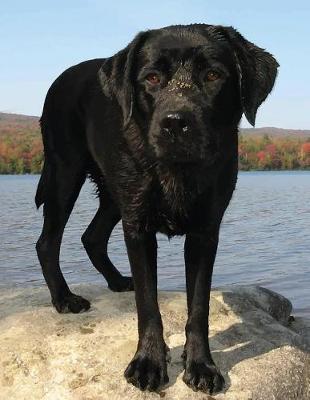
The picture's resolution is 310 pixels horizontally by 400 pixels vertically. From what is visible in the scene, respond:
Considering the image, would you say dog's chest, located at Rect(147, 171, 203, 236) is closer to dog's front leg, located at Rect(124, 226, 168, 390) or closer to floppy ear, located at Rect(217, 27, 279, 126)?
dog's front leg, located at Rect(124, 226, 168, 390)

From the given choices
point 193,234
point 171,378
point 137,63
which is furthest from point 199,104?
point 171,378

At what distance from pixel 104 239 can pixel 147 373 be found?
172 centimetres

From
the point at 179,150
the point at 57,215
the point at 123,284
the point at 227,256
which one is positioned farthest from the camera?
the point at 227,256

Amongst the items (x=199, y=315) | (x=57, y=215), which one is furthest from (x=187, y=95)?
(x=57, y=215)

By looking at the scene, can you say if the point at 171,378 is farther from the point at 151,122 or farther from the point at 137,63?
A: the point at 137,63

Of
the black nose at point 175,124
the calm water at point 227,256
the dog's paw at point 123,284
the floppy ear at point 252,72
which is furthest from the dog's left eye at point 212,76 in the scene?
the calm water at point 227,256

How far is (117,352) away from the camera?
3.79 metres

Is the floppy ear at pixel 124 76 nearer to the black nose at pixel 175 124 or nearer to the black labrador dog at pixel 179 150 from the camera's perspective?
the black labrador dog at pixel 179 150

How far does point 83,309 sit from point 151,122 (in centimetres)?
178

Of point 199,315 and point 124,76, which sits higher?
point 124,76

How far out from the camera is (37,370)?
3.68 m

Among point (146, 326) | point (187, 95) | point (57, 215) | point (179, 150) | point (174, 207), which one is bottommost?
point (146, 326)

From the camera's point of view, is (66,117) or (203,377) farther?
(66,117)

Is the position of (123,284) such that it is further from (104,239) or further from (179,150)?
(179,150)
